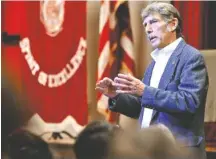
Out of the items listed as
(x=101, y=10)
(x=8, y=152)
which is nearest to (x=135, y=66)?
(x=101, y=10)

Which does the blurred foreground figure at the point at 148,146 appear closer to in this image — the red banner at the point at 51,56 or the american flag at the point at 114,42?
the american flag at the point at 114,42

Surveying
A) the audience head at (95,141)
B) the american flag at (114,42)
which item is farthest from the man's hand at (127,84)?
the american flag at (114,42)

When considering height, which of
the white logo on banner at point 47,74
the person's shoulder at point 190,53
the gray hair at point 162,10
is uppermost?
the gray hair at point 162,10

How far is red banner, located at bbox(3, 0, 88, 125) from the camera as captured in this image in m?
2.03

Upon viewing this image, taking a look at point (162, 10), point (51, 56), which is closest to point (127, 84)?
point (162, 10)

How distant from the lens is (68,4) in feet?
6.61

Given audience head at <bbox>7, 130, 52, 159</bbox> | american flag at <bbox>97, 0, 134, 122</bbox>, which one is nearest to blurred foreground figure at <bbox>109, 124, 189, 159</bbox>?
audience head at <bbox>7, 130, 52, 159</bbox>

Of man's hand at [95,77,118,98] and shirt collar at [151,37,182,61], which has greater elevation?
shirt collar at [151,37,182,61]

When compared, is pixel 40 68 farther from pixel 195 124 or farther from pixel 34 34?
pixel 195 124

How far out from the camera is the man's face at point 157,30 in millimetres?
933

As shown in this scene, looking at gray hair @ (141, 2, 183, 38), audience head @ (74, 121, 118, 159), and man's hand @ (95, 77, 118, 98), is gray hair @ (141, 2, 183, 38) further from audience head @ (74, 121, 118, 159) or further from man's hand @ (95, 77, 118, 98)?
audience head @ (74, 121, 118, 159)

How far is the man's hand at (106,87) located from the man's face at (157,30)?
141 mm

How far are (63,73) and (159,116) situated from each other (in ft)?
4.12

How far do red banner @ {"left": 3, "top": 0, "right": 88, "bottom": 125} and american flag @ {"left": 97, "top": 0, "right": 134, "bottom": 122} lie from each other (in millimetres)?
147
